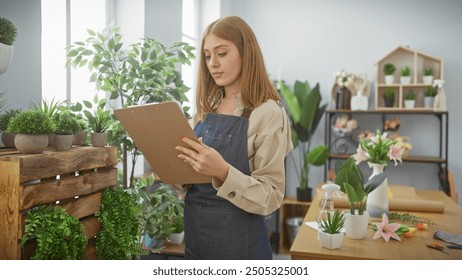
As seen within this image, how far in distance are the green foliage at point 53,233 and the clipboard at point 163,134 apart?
21 centimetres

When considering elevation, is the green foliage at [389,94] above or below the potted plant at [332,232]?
above

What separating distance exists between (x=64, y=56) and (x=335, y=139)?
93.7 inches

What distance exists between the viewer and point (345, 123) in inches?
128

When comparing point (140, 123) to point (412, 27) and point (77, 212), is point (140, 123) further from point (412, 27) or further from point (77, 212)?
point (412, 27)

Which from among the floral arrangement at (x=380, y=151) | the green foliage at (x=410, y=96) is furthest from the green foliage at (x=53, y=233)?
the green foliage at (x=410, y=96)

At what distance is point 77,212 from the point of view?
3.18 ft

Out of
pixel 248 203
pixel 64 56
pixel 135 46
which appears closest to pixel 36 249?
pixel 248 203

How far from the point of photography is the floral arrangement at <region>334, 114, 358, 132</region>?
10.5ft

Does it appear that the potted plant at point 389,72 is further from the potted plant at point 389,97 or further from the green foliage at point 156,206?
the green foliage at point 156,206

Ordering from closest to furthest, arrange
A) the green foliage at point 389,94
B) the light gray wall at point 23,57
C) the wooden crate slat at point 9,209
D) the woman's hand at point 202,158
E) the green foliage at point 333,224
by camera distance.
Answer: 1. the wooden crate slat at point 9,209
2. the woman's hand at point 202,158
3. the light gray wall at point 23,57
4. the green foliage at point 333,224
5. the green foliage at point 389,94

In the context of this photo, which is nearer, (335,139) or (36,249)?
(36,249)

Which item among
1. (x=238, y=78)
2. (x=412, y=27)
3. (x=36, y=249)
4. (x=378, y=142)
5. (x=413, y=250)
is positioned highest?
(x=412, y=27)

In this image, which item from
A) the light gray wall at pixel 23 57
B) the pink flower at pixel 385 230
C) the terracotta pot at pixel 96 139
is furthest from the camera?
the pink flower at pixel 385 230

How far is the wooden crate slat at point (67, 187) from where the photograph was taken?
82 cm
